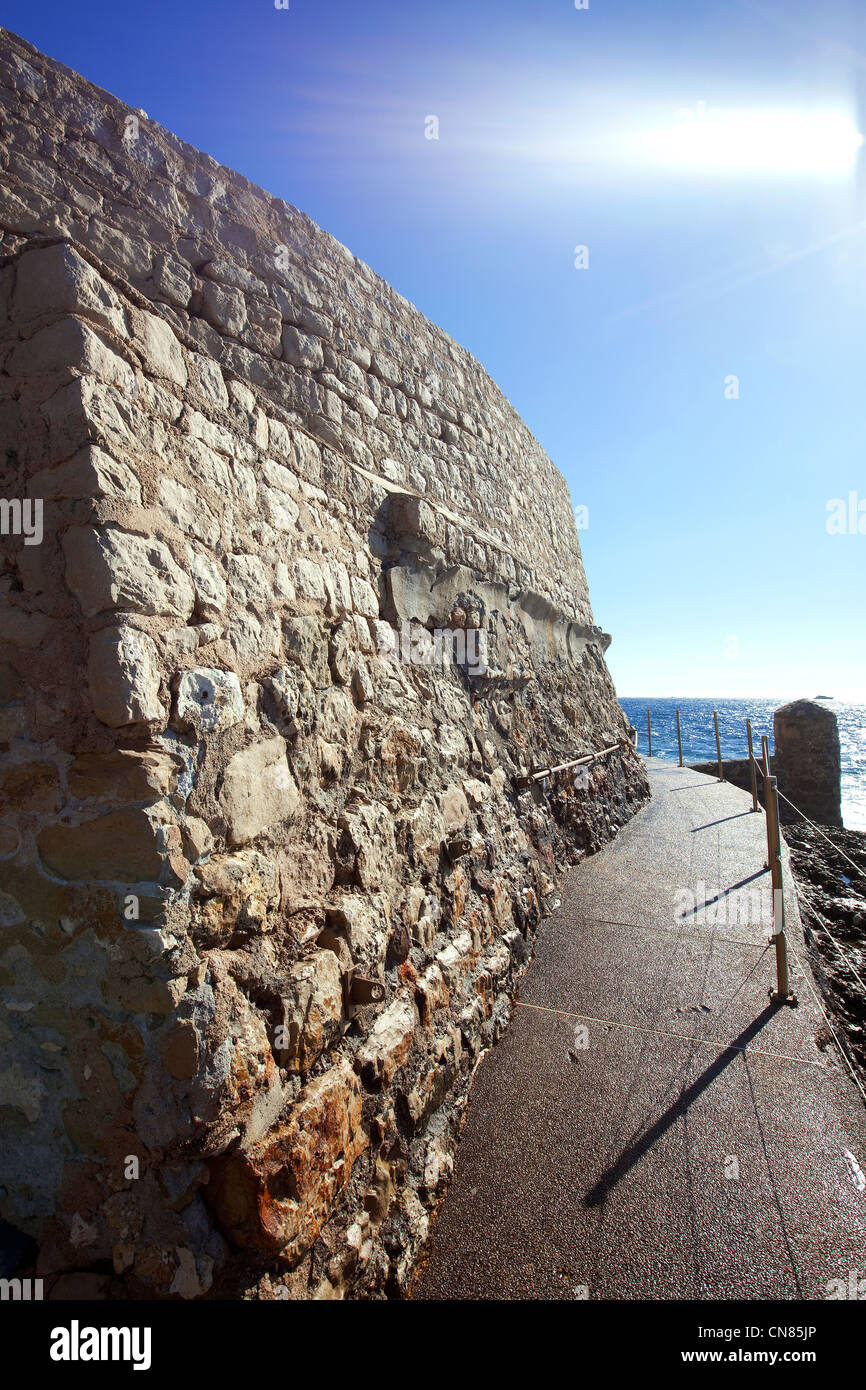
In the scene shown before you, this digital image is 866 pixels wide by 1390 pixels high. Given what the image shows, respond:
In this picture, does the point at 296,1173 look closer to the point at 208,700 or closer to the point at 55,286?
the point at 208,700

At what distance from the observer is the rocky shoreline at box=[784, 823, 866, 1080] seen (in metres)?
4.39

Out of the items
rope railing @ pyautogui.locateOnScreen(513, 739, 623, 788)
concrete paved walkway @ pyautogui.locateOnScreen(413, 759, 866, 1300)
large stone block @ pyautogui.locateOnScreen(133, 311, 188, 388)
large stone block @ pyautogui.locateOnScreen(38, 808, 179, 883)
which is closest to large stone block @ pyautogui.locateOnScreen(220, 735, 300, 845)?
large stone block @ pyautogui.locateOnScreen(38, 808, 179, 883)

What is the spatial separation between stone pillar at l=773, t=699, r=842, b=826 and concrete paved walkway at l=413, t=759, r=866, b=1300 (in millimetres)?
10574

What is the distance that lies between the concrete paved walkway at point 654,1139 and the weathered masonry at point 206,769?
264 mm

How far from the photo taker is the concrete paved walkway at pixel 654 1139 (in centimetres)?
229

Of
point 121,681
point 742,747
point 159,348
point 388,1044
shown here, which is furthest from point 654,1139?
point 742,747

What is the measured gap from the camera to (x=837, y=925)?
6410mm

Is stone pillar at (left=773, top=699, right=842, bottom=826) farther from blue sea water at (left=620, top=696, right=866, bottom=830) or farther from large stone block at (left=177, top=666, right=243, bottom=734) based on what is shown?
large stone block at (left=177, top=666, right=243, bottom=734)

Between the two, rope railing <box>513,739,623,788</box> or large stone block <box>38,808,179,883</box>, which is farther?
rope railing <box>513,739,623,788</box>

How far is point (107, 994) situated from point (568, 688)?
20.3 ft

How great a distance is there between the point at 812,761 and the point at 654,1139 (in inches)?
533

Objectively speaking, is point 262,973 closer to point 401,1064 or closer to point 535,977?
point 401,1064
